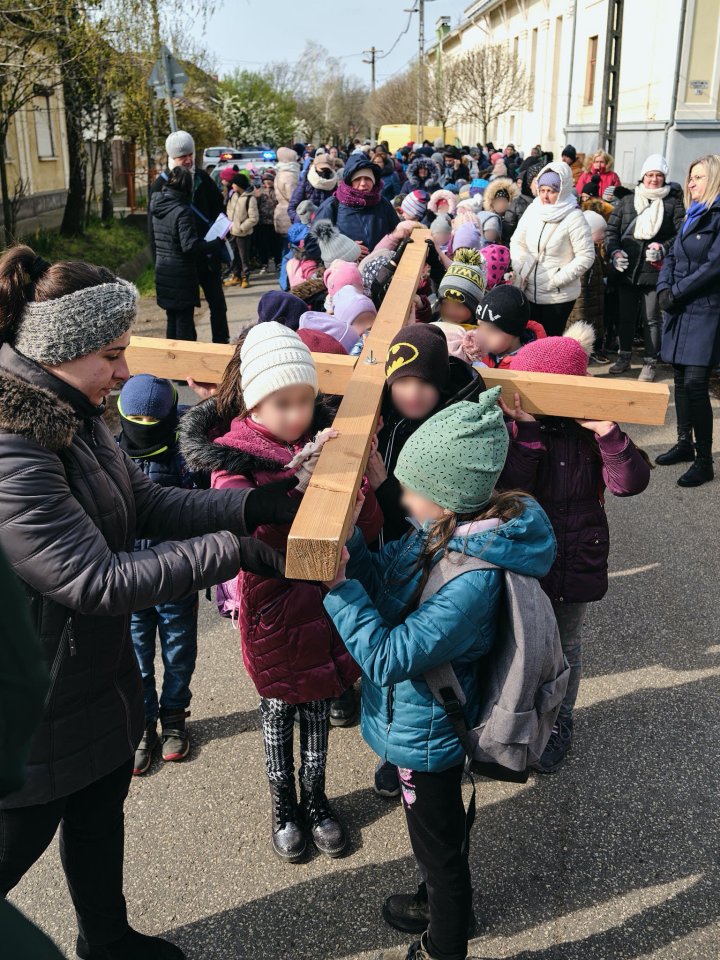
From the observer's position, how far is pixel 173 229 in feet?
25.1

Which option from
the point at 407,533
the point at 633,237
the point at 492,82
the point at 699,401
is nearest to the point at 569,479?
the point at 407,533

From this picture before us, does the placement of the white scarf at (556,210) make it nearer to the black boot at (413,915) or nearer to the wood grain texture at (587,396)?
the wood grain texture at (587,396)

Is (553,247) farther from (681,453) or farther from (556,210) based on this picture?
(681,453)

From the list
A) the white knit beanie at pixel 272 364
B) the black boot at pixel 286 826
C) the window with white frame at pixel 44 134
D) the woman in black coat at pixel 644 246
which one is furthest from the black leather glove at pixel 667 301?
the window with white frame at pixel 44 134

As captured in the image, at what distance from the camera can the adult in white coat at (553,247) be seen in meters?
6.32

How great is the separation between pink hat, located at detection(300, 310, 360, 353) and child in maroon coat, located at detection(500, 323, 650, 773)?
1014mm

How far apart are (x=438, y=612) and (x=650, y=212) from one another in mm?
6476

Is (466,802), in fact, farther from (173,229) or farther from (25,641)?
(173,229)

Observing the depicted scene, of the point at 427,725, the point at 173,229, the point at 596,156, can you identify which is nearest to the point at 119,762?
the point at 427,725

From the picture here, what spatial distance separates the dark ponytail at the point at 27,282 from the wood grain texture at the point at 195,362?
0.63m

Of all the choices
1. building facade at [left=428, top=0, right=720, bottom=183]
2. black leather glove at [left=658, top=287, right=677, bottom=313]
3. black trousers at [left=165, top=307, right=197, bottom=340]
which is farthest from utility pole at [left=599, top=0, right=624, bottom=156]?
black leather glove at [left=658, top=287, right=677, bottom=313]

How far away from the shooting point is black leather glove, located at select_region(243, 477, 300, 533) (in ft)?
6.76

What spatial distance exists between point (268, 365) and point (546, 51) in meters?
36.1

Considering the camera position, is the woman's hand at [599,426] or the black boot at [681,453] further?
the black boot at [681,453]
